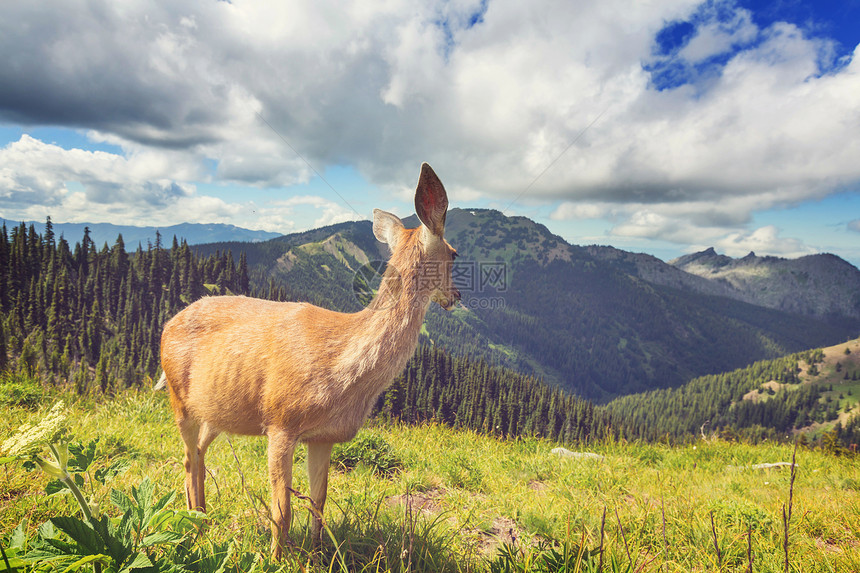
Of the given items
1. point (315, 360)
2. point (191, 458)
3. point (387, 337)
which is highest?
point (387, 337)

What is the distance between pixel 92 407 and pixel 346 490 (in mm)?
7654

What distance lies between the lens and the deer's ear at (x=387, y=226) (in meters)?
4.34

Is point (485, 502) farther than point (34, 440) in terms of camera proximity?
Yes

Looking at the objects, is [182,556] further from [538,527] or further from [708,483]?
[708,483]

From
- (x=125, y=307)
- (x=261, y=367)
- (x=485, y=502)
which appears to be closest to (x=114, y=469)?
(x=261, y=367)

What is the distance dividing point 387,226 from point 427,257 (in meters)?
0.77

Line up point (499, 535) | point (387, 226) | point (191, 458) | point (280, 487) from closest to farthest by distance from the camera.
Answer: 1. point (280, 487)
2. point (387, 226)
3. point (191, 458)
4. point (499, 535)

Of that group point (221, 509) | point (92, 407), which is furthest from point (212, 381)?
point (92, 407)

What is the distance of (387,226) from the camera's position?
443 cm

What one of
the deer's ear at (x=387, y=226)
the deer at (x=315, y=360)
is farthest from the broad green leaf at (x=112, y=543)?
the deer's ear at (x=387, y=226)

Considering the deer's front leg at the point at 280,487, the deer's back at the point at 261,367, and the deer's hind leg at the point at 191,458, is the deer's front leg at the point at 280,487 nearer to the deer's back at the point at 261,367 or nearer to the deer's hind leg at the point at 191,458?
the deer's back at the point at 261,367

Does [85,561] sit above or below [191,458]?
above

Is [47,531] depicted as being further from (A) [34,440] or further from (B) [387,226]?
(B) [387,226]

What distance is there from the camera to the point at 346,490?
19.9ft
